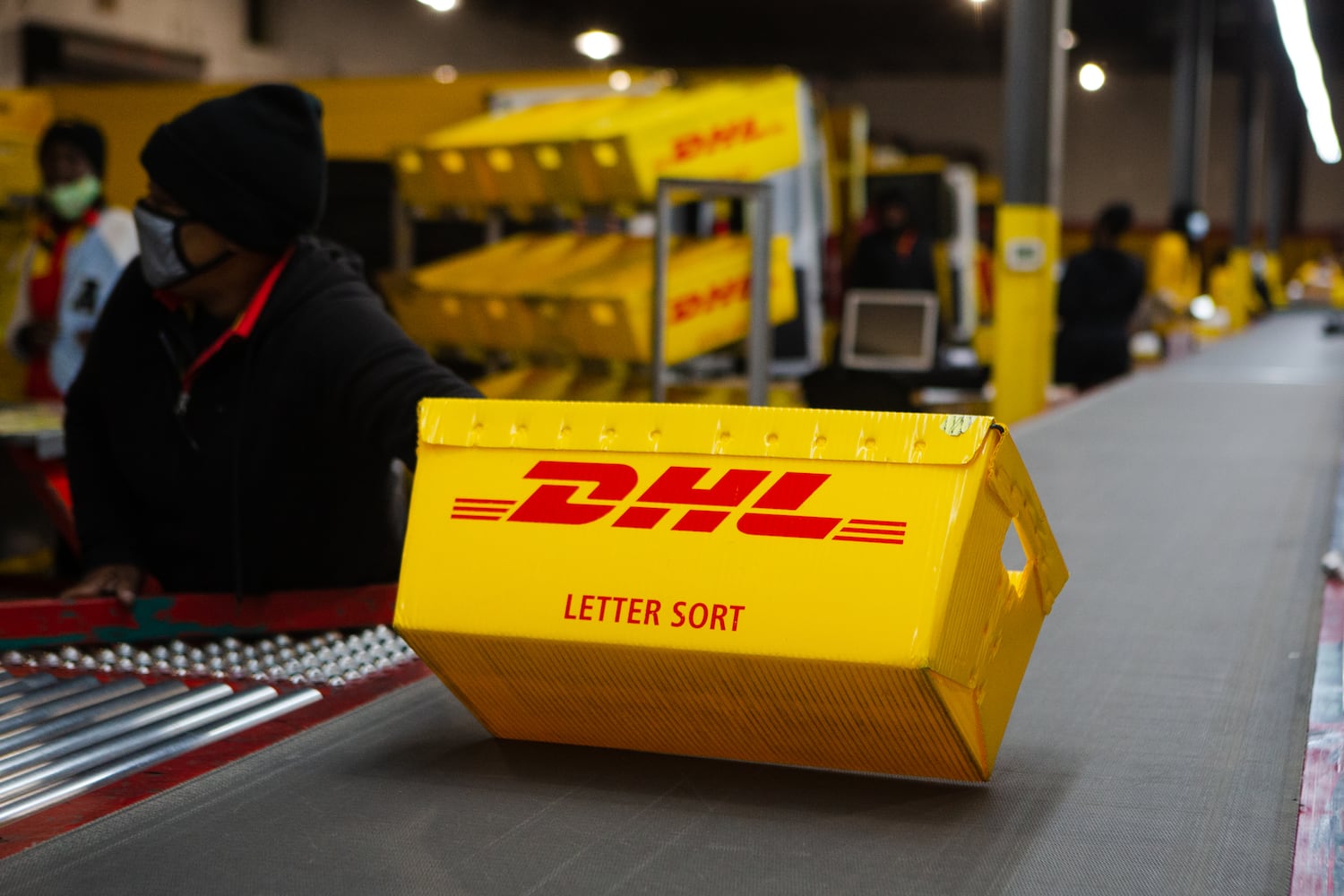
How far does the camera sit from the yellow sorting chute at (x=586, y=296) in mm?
4953

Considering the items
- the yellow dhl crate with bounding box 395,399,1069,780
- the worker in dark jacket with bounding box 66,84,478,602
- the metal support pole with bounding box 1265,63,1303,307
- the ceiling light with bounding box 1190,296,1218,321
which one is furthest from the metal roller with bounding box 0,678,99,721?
the metal support pole with bounding box 1265,63,1303,307

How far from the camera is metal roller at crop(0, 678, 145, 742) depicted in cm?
156

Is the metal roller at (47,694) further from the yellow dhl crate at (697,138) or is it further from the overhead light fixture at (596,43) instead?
the overhead light fixture at (596,43)

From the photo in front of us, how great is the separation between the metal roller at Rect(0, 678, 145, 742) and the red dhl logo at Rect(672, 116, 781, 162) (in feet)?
11.9

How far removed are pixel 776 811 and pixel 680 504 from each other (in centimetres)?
30

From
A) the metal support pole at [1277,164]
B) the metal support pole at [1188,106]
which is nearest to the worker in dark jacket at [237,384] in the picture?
the metal support pole at [1188,106]

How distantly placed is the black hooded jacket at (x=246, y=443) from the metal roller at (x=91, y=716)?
405 mm

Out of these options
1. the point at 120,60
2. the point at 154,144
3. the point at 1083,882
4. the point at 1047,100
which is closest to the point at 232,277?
the point at 154,144

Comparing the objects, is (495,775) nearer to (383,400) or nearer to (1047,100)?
(383,400)

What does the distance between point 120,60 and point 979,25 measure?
13531 millimetres

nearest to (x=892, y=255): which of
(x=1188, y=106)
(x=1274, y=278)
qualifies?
(x=1188, y=106)

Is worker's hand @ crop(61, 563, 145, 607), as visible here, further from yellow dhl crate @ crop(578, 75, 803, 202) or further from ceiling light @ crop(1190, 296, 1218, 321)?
ceiling light @ crop(1190, 296, 1218, 321)

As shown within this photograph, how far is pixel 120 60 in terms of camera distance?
13.5m

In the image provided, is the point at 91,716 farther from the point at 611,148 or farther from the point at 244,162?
the point at 611,148
